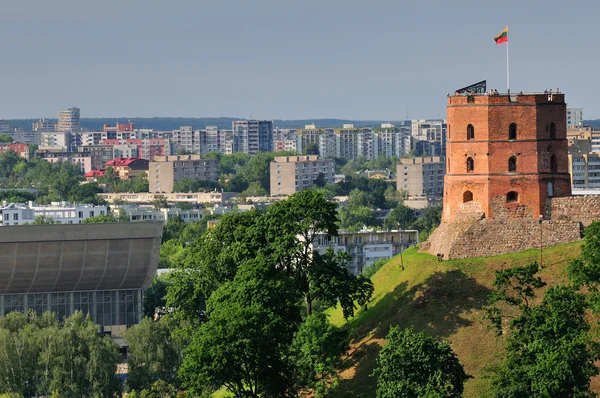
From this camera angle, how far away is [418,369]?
58.4m

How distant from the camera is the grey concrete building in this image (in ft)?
348

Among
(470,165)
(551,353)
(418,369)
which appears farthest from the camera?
(470,165)

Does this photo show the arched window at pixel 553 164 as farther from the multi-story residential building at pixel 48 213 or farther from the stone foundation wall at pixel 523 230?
the multi-story residential building at pixel 48 213

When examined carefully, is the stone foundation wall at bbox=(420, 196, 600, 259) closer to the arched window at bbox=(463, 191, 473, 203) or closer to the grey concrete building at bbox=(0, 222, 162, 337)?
the arched window at bbox=(463, 191, 473, 203)

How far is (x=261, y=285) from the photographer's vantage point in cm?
6669

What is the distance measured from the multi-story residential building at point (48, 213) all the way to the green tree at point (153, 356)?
291 feet

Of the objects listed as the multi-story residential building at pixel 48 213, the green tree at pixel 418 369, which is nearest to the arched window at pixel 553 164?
the green tree at pixel 418 369

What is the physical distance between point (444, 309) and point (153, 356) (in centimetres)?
2416

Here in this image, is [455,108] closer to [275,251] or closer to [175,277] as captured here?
[275,251]

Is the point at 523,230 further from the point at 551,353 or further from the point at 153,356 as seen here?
the point at 153,356

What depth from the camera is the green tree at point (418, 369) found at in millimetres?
58000

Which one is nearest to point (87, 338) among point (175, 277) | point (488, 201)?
point (175, 277)

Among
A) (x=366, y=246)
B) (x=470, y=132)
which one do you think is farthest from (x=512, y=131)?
(x=366, y=246)

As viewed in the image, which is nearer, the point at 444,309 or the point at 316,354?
the point at 316,354
